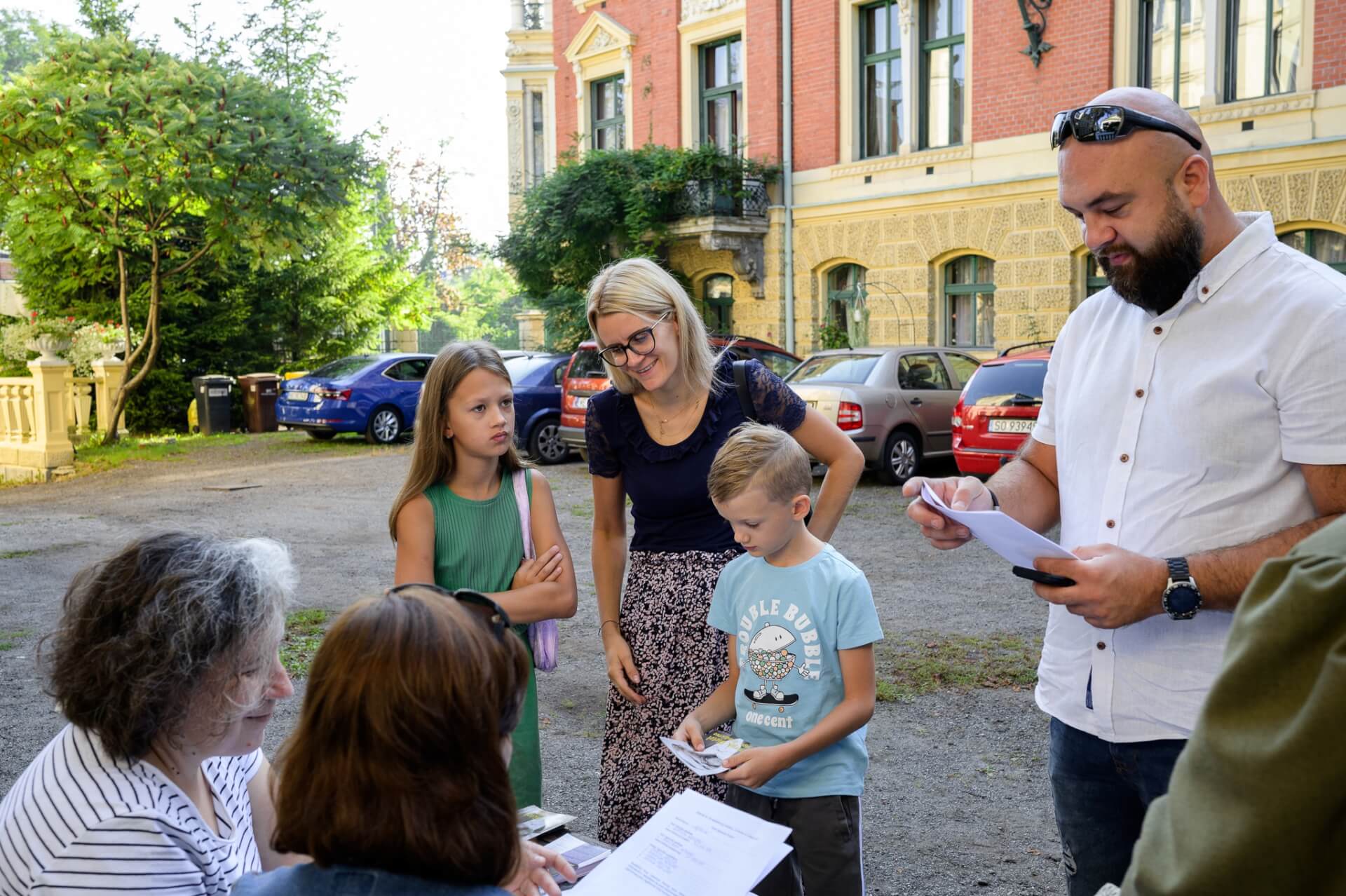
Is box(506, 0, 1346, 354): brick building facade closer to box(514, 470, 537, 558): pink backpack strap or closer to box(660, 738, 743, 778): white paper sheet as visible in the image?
box(514, 470, 537, 558): pink backpack strap

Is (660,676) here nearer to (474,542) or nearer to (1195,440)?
(474,542)

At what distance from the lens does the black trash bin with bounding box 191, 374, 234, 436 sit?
23469 mm

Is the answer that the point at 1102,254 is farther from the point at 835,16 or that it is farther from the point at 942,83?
the point at 835,16

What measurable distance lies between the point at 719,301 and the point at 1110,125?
67.8 ft

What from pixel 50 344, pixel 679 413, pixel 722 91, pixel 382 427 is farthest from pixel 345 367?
pixel 679 413

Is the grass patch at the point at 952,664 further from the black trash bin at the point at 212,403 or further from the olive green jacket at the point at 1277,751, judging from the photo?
the black trash bin at the point at 212,403

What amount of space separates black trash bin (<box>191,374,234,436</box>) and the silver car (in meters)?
14.0

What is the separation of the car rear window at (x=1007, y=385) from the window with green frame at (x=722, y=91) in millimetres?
11391

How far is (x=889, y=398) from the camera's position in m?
13.6

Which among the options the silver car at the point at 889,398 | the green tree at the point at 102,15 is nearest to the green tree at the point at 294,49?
the green tree at the point at 102,15

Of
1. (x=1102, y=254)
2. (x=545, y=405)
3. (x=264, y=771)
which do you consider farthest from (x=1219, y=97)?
(x=264, y=771)

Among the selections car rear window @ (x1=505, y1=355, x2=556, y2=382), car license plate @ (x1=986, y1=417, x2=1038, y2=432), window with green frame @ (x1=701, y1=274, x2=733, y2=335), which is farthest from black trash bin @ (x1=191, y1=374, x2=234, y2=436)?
car license plate @ (x1=986, y1=417, x2=1038, y2=432)

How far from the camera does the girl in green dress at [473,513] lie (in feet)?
10.5

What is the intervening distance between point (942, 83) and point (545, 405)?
8907 mm
